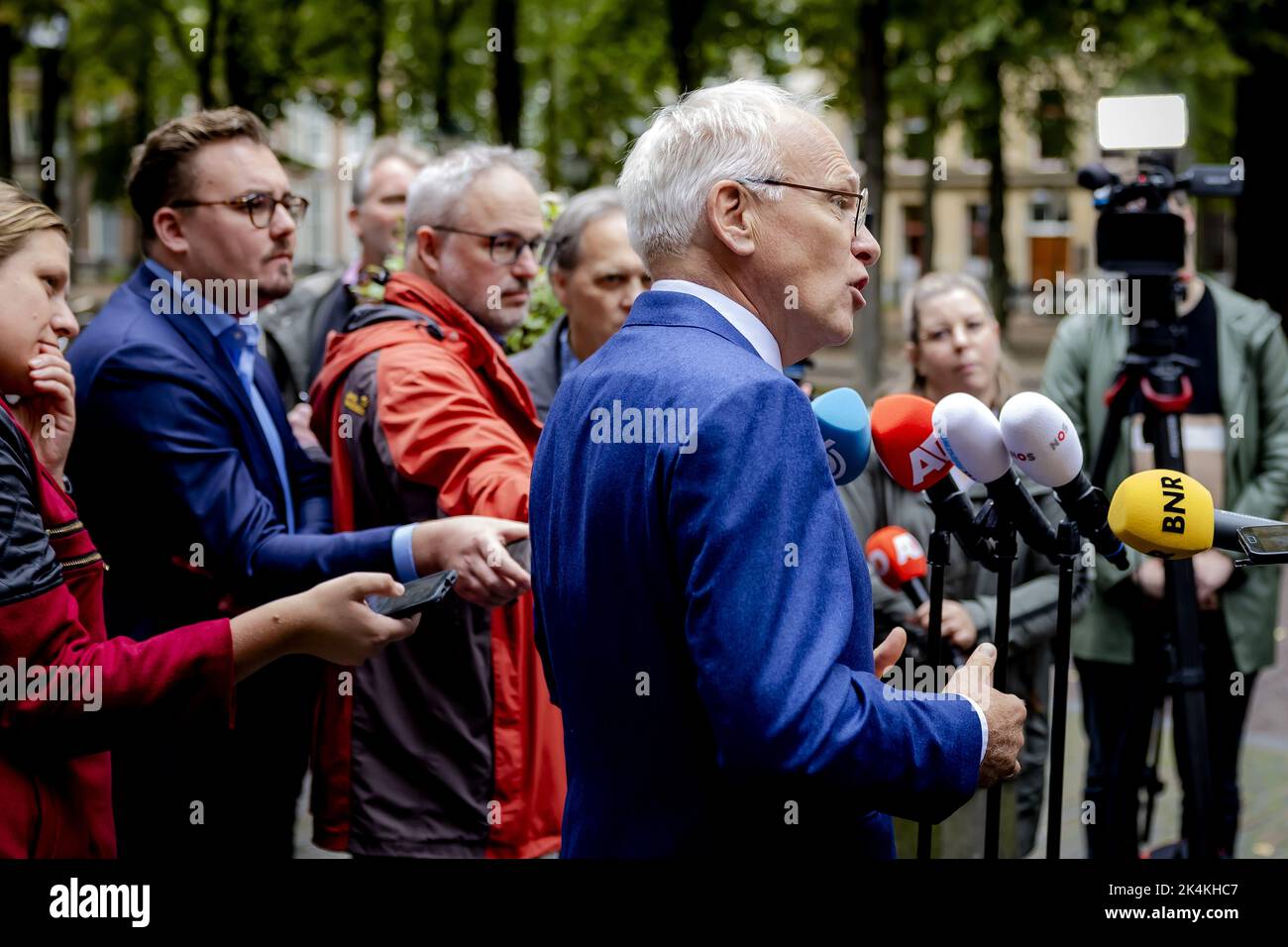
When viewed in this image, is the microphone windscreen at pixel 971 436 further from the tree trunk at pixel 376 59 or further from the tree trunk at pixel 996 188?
the tree trunk at pixel 376 59

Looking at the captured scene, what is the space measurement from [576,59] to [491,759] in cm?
2066

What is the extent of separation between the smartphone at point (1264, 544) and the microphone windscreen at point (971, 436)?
1.15 feet

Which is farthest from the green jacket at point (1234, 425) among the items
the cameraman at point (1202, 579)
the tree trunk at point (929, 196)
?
the tree trunk at point (929, 196)

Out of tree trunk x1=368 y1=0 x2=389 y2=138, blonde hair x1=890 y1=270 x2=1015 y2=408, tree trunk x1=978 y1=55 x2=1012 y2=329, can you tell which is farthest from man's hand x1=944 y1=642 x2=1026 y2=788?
tree trunk x1=368 y1=0 x2=389 y2=138

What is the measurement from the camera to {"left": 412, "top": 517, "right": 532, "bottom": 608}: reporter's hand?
2.61 m

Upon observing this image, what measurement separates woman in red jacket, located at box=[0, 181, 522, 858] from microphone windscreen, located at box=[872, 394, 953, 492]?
82 centimetres

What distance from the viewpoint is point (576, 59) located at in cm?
2247

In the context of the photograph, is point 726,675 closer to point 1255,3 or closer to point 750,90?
point 750,90

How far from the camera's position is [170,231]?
123 inches

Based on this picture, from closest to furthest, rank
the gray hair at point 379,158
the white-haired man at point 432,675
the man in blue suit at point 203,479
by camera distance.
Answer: the man in blue suit at point 203,479 < the white-haired man at point 432,675 < the gray hair at point 379,158

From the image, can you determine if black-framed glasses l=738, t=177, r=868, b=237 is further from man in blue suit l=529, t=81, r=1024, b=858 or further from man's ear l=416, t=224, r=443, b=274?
man's ear l=416, t=224, r=443, b=274

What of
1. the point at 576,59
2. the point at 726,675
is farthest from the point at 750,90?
the point at 576,59

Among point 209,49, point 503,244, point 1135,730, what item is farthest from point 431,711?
point 209,49

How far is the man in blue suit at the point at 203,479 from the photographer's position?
2.83m
